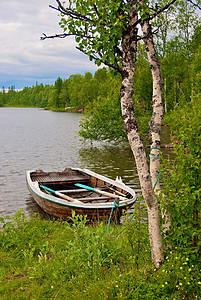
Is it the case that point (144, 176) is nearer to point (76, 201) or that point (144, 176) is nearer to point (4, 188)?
point (76, 201)

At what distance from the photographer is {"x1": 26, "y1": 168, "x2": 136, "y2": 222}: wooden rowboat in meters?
8.78

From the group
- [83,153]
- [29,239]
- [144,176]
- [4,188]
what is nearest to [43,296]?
[144,176]

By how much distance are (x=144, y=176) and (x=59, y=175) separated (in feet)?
31.8

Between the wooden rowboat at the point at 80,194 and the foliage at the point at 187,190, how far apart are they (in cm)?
274

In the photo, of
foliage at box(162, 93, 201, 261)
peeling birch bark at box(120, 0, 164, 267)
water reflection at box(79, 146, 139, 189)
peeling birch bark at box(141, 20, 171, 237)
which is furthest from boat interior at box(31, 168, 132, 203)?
foliage at box(162, 93, 201, 261)

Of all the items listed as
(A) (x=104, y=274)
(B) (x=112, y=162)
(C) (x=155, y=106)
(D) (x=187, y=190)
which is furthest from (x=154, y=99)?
(B) (x=112, y=162)

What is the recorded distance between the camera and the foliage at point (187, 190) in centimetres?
384

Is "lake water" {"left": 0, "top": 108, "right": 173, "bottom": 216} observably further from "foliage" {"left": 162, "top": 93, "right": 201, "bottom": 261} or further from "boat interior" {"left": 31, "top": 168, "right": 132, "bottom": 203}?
"foliage" {"left": 162, "top": 93, "right": 201, "bottom": 261}

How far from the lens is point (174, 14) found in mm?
38562

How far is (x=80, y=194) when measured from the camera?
1119cm

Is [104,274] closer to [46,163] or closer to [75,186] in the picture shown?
[75,186]

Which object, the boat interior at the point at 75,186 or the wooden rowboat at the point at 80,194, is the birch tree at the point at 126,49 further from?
the boat interior at the point at 75,186

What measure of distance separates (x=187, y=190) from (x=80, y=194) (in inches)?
305

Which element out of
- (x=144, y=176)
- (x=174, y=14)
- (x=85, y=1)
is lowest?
(x=144, y=176)
